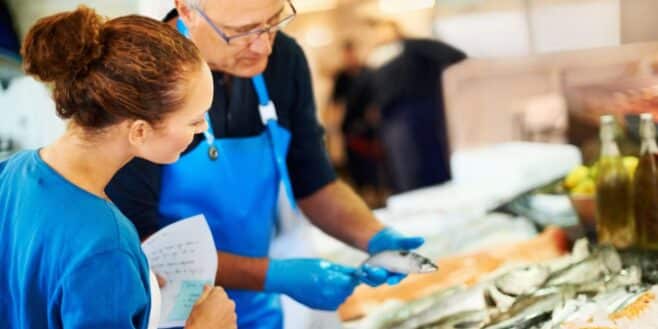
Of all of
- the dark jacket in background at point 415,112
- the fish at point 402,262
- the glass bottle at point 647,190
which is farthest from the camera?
the dark jacket in background at point 415,112

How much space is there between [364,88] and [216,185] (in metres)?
1.17

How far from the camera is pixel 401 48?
2006 mm

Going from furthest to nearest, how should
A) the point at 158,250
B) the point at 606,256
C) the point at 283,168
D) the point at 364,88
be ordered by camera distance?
the point at 364,88 < the point at 606,256 < the point at 283,168 < the point at 158,250

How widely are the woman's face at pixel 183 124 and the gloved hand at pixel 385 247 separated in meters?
0.48

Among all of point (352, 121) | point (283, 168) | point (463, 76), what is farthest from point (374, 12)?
point (283, 168)

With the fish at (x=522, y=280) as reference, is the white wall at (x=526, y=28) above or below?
above

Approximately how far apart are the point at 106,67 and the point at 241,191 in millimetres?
492

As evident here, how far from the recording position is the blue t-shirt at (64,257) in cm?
89

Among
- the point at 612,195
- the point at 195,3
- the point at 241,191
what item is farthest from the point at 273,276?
the point at 612,195

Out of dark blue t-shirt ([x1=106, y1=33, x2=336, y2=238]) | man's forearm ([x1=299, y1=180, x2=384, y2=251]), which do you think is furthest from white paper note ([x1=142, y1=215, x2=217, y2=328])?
man's forearm ([x1=299, y1=180, x2=384, y2=251])

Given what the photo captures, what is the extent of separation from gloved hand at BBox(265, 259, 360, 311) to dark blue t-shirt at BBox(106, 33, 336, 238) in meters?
0.24

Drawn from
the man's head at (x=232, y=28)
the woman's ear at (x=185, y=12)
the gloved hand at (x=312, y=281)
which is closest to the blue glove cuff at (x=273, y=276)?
the gloved hand at (x=312, y=281)

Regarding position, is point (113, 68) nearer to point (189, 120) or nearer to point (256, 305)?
point (189, 120)

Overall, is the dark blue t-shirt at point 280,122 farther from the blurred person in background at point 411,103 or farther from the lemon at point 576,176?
the lemon at point 576,176
